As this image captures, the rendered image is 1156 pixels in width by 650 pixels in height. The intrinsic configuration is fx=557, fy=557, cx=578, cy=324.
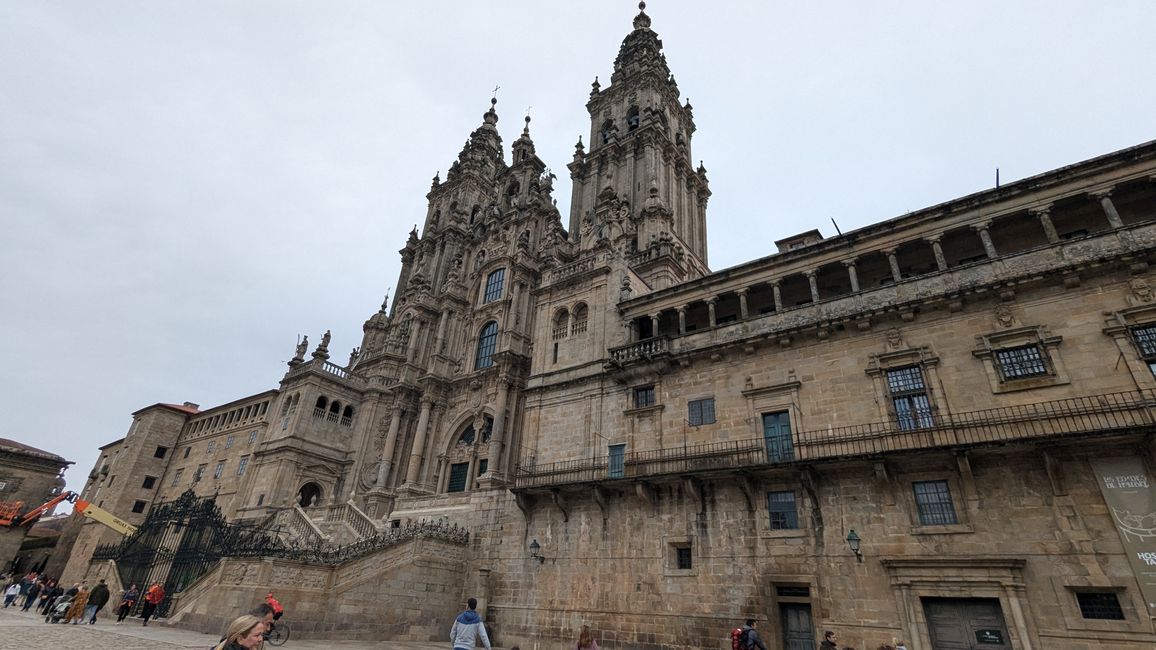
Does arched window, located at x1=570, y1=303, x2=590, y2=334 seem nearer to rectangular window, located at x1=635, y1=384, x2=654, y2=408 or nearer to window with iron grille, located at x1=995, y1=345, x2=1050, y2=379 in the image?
rectangular window, located at x1=635, y1=384, x2=654, y2=408

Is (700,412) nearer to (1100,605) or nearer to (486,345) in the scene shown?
(1100,605)

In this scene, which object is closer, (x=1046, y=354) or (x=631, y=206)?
(x=1046, y=354)

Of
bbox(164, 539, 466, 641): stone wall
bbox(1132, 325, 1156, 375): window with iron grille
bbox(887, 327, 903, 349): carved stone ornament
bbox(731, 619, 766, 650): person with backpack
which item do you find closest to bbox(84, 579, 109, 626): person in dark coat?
bbox(164, 539, 466, 641): stone wall

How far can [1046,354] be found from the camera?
15.8 metres

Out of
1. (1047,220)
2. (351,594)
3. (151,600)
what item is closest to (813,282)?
(1047,220)

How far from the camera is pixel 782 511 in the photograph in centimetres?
1792

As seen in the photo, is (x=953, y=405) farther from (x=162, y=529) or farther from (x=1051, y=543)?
(x=162, y=529)

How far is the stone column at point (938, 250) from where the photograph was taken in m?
18.4

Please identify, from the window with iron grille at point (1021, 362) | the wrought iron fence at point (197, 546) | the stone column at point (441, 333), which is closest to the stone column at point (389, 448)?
the stone column at point (441, 333)

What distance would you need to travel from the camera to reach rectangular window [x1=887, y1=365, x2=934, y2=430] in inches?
667

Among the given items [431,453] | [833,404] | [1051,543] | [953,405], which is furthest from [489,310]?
[1051,543]

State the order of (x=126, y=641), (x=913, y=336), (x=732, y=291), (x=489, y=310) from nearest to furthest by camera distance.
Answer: (x=126, y=641) → (x=913, y=336) → (x=732, y=291) → (x=489, y=310)

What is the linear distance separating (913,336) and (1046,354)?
3.35 m

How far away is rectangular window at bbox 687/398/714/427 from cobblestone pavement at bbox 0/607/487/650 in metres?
12.0
